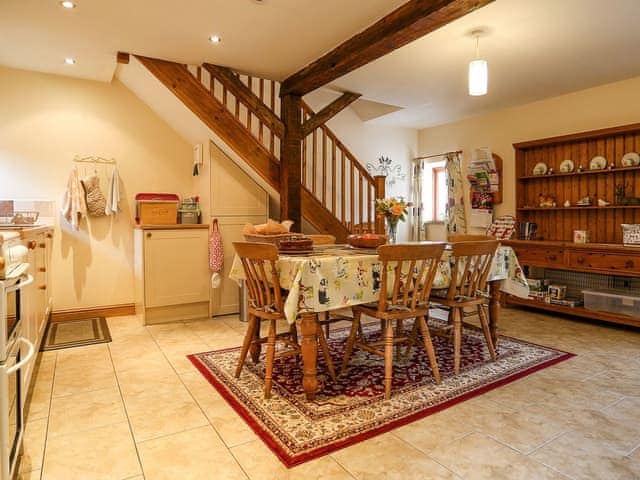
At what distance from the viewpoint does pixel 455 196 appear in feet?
19.4

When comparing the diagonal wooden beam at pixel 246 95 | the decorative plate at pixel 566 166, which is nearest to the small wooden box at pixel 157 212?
the diagonal wooden beam at pixel 246 95

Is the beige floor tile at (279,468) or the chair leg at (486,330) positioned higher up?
the chair leg at (486,330)

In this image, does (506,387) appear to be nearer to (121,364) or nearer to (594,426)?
(594,426)

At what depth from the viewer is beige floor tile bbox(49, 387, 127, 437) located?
2.08 metres

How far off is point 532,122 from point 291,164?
10.1 ft

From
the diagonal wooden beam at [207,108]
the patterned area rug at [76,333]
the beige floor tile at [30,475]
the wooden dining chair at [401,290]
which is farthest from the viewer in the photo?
the diagonal wooden beam at [207,108]

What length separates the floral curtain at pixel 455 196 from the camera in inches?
231

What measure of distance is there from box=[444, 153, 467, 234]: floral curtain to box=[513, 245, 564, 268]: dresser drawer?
4.01 ft

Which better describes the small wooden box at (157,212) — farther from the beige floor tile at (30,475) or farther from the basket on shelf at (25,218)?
the beige floor tile at (30,475)

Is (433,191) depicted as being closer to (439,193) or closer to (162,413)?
(439,193)

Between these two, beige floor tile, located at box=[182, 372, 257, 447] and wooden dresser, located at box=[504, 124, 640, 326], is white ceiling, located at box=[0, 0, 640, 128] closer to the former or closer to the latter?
wooden dresser, located at box=[504, 124, 640, 326]

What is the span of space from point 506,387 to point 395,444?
1024mm

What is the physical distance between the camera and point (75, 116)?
4.25m

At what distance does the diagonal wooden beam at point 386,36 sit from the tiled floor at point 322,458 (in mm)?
2373
